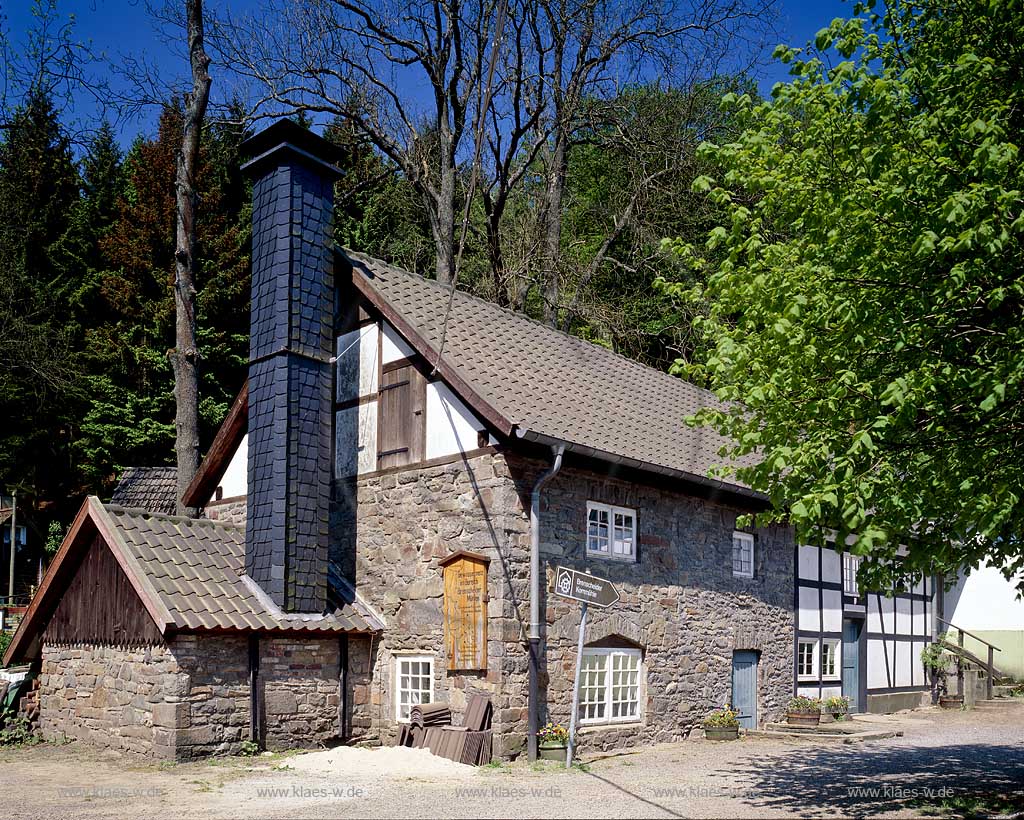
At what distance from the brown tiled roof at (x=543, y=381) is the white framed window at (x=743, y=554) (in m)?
1.34

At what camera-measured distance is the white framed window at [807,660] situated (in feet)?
60.2

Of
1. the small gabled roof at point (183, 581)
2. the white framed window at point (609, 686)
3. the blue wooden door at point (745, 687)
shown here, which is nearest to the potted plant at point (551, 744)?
the white framed window at point (609, 686)

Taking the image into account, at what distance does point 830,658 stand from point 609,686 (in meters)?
7.08

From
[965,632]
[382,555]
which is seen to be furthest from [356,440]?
[965,632]

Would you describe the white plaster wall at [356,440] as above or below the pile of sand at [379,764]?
above

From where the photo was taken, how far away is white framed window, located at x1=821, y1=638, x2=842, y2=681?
1906cm

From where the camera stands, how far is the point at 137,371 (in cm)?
2794

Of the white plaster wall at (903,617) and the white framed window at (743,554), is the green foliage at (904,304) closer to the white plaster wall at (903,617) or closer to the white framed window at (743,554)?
the white framed window at (743,554)

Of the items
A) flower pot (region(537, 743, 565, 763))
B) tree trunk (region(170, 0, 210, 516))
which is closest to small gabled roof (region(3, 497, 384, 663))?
flower pot (region(537, 743, 565, 763))

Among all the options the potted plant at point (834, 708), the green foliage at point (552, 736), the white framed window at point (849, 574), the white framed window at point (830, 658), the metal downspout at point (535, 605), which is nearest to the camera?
the metal downspout at point (535, 605)

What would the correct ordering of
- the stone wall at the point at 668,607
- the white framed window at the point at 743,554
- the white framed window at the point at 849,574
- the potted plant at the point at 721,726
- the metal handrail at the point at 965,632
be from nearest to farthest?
1. the stone wall at the point at 668,607
2. the potted plant at the point at 721,726
3. the white framed window at the point at 743,554
4. the white framed window at the point at 849,574
5. the metal handrail at the point at 965,632

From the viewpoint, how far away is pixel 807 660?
18.6 meters

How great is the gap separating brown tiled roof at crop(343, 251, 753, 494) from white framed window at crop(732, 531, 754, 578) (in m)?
1.34

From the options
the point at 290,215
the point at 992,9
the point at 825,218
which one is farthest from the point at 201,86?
the point at 992,9
